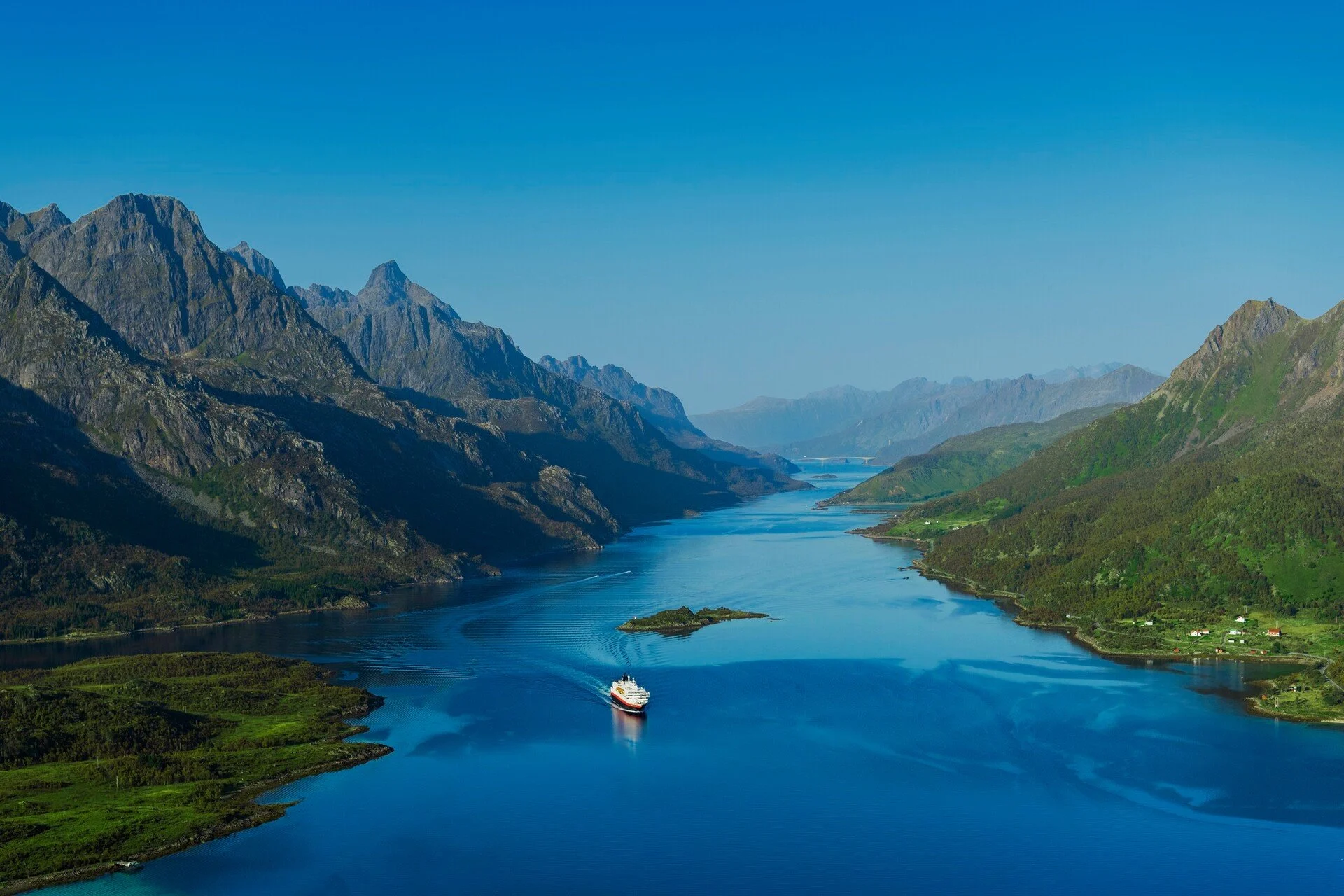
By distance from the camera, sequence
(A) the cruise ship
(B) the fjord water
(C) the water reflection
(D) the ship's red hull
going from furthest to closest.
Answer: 1. (D) the ship's red hull
2. (A) the cruise ship
3. (C) the water reflection
4. (B) the fjord water

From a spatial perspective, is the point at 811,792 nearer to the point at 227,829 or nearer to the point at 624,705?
the point at 624,705

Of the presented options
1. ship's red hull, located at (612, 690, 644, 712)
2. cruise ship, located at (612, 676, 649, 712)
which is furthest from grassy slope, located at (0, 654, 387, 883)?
cruise ship, located at (612, 676, 649, 712)

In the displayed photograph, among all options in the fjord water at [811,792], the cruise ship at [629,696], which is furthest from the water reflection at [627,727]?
the cruise ship at [629,696]

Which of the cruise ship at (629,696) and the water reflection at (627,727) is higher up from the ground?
the cruise ship at (629,696)

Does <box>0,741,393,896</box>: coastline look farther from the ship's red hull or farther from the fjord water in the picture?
the ship's red hull

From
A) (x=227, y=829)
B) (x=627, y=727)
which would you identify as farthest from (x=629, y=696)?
(x=227, y=829)

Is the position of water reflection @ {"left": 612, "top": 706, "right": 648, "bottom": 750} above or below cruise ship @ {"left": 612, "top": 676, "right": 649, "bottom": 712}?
below

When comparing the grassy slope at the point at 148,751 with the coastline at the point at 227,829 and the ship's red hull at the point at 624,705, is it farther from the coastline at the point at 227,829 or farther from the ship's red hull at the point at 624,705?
the ship's red hull at the point at 624,705
